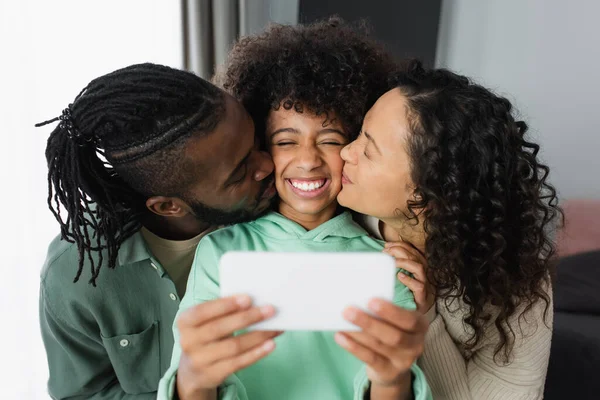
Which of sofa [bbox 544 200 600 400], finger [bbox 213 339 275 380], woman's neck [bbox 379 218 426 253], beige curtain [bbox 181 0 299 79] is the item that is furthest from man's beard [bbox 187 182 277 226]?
sofa [bbox 544 200 600 400]

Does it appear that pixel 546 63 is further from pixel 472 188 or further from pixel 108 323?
pixel 108 323

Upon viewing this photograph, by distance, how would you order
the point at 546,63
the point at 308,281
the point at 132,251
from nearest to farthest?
the point at 308,281 < the point at 132,251 < the point at 546,63

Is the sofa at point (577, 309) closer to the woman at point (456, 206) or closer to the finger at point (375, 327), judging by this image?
the woman at point (456, 206)

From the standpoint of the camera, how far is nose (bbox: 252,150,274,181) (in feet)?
2.88

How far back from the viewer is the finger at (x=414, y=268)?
862 millimetres

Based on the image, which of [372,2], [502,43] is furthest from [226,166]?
[502,43]

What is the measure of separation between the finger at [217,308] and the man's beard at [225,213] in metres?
0.32

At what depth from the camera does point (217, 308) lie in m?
0.58

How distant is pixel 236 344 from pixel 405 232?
46 centimetres

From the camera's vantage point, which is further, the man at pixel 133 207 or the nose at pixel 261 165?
the nose at pixel 261 165

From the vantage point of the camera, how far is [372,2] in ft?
6.42

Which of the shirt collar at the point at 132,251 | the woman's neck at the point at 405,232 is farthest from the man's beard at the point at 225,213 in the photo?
the woman's neck at the point at 405,232

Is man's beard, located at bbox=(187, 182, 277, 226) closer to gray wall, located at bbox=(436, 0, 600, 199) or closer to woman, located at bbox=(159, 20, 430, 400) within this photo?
woman, located at bbox=(159, 20, 430, 400)

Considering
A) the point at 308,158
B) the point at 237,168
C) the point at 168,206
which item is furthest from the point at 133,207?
the point at 308,158
